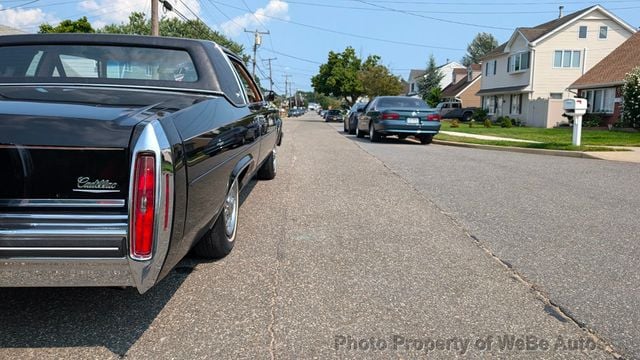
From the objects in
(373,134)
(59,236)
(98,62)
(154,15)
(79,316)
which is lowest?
(79,316)

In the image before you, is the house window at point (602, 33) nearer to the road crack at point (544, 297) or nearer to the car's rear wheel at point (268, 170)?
the car's rear wheel at point (268, 170)

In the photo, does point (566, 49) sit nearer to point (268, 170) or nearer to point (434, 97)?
point (434, 97)

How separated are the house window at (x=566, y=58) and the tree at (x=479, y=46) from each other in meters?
64.5

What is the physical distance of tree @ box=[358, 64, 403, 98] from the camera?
5150 centimetres

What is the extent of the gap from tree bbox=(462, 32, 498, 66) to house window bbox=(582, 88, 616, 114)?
232 feet

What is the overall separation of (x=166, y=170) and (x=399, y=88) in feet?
171

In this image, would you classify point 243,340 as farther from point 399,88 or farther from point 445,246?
point 399,88

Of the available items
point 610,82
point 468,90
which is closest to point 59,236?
point 610,82

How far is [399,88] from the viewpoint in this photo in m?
53.0

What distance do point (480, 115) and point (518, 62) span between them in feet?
17.3

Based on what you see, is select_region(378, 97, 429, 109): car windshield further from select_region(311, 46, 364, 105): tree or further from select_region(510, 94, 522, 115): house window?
select_region(311, 46, 364, 105): tree

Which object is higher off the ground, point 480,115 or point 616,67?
point 616,67

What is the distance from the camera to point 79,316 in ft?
10.2

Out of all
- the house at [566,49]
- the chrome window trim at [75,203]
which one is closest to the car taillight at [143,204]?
the chrome window trim at [75,203]
